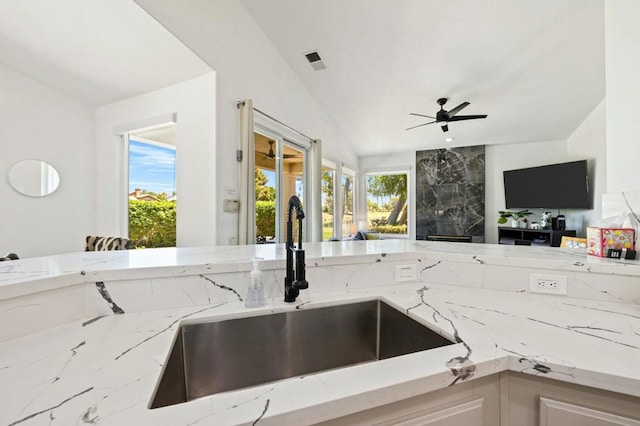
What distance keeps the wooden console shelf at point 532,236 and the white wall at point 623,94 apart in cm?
431

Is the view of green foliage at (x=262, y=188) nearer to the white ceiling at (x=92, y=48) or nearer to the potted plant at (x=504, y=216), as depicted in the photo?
the white ceiling at (x=92, y=48)

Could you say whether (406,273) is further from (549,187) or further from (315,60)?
(549,187)

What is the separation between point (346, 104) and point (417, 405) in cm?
432

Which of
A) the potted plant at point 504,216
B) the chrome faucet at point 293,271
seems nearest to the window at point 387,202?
the potted plant at point 504,216

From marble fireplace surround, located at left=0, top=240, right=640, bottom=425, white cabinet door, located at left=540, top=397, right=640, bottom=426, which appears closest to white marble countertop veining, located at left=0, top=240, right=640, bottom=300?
marble fireplace surround, located at left=0, top=240, right=640, bottom=425

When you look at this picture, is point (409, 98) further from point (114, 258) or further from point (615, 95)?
point (114, 258)

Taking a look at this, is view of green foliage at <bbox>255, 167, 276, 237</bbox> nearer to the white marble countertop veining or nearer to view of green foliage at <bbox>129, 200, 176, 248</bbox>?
view of green foliage at <bbox>129, 200, 176, 248</bbox>

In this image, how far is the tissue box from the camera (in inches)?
40.1

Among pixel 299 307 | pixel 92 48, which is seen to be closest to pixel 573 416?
pixel 299 307

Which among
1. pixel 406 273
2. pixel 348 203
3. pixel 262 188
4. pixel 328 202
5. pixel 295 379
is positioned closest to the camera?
pixel 295 379

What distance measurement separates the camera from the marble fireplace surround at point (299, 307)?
45 centimetres

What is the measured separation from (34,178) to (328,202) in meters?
3.98

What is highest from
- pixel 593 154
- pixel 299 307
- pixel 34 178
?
pixel 593 154

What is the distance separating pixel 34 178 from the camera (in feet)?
8.22
